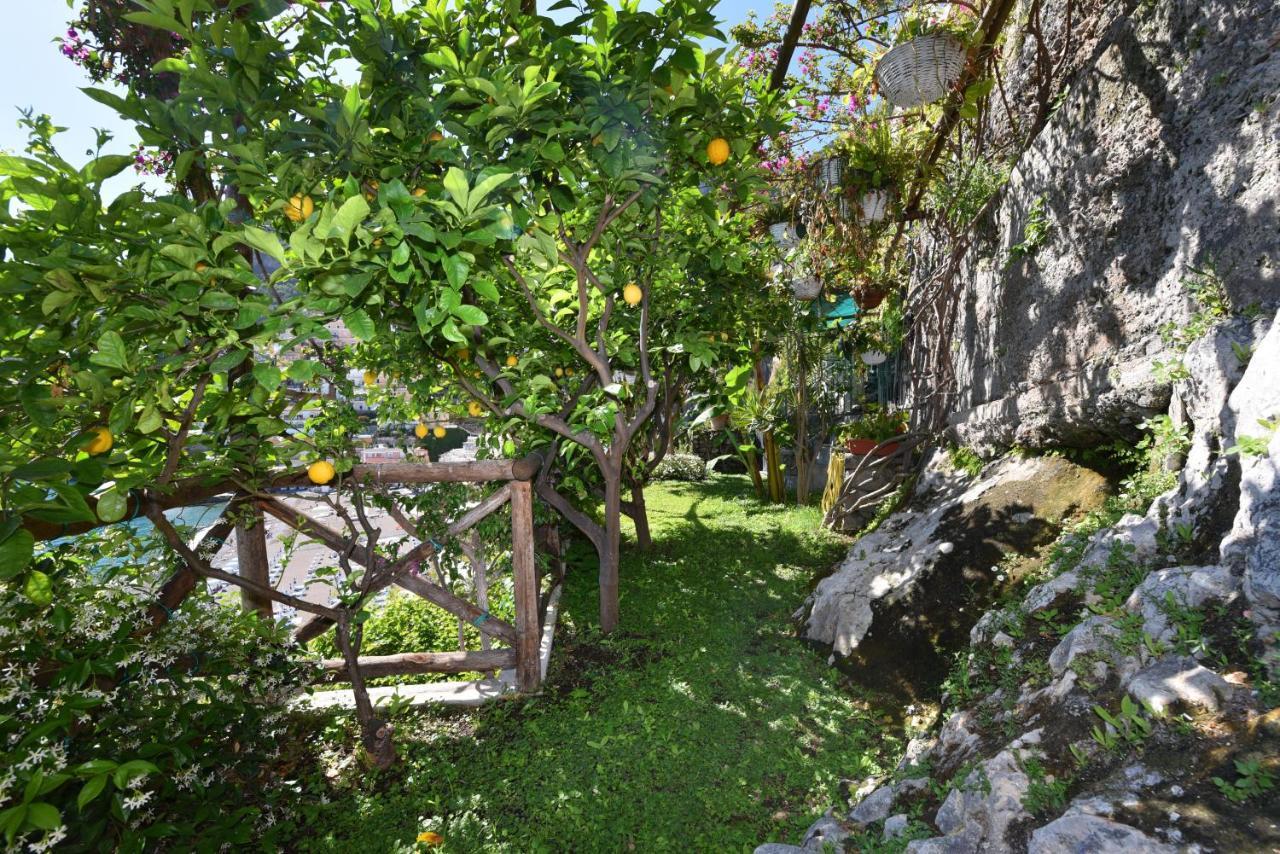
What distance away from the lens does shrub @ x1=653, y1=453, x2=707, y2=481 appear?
10.5 metres

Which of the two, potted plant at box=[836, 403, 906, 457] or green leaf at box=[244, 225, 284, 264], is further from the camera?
potted plant at box=[836, 403, 906, 457]

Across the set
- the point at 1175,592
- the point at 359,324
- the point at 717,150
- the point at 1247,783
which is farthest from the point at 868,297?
the point at 359,324

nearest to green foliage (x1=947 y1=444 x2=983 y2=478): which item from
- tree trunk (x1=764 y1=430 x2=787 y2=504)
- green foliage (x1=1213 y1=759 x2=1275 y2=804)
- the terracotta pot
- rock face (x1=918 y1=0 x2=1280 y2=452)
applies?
rock face (x1=918 y1=0 x2=1280 y2=452)

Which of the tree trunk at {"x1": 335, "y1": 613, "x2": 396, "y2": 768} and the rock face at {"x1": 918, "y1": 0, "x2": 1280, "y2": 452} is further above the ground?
the rock face at {"x1": 918, "y1": 0, "x2": 1280, "y2": 452}

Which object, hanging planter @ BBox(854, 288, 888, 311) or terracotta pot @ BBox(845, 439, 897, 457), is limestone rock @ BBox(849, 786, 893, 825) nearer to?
terracotta pot @ BBox(845, 439, 897, 457)

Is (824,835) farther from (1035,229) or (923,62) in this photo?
(923,62)

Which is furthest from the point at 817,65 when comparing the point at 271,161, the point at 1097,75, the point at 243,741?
the point at 243,741

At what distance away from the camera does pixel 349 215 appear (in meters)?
1.16

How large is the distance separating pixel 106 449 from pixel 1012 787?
273 cm

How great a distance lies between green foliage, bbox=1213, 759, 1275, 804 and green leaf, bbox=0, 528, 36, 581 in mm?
2475

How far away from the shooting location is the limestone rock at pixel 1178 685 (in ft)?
4.85

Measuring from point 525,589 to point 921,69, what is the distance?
400 cm

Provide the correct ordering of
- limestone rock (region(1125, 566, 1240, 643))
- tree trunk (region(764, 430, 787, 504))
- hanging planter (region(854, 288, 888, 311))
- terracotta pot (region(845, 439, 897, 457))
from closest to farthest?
limestone rock (region(1125, 566, 1240, 643)) < terracotta pot (region(845, 439, 897, 457)) < hanging planter (region(854, 288, 888, 311)) < tree trunk (region(764, 430, 787, 504))

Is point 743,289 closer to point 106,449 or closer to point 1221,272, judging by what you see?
point 1221,272
